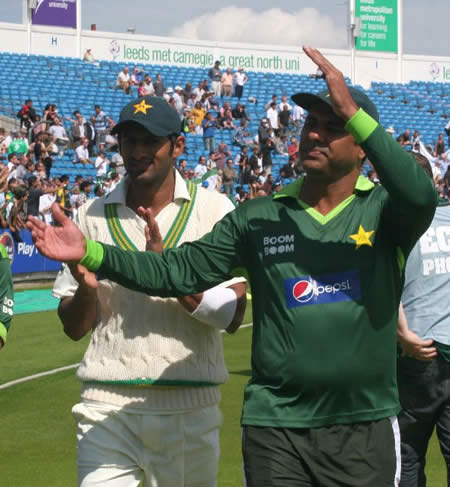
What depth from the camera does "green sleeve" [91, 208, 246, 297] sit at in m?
3.87

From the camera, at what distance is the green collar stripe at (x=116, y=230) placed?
183 inches

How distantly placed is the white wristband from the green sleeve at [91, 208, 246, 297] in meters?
0.30

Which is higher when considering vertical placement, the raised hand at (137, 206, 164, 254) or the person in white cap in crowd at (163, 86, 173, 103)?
the person in white cap in crowd at (163, 86, 173, 103)

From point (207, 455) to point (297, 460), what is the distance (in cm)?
89

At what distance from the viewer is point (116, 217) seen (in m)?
4.71

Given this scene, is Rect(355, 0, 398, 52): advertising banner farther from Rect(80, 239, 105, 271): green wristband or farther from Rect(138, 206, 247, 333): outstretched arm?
Rect(80, 239, 105, 271): green wristband

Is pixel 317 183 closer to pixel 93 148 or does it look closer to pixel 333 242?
pixel 333 242

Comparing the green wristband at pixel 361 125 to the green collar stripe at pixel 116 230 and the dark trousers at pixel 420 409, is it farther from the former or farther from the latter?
the dark trousers at pixel 420 409

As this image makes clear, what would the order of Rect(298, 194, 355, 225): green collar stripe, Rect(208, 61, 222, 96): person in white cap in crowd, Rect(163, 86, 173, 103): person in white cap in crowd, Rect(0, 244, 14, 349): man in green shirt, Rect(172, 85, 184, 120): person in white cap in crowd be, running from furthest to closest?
Rect(208, 61, 222, 96): person in white cap in crowd → Rect(163, 86, 173, 103): person in white cap in crowd → Rect(172, 85, 184, 120): person in white cap in crowd → Rect(0, 244, 14, 349): man in green shirt → Rect(298, 194, 355, 225): green collar stripe

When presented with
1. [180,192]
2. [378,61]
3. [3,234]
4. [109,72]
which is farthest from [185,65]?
[180,192]

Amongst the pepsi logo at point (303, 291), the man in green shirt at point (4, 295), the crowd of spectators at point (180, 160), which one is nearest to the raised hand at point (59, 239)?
the pepsi logo at point (303, 291)

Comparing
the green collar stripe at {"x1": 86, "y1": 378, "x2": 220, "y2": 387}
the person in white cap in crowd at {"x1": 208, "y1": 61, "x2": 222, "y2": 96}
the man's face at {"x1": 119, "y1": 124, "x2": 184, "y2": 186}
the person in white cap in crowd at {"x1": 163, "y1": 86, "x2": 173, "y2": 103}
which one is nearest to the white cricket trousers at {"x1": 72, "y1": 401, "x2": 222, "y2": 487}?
the green collar stripe at {"x1": 86, "y1": 378, "x2": 220, "y2": 387}

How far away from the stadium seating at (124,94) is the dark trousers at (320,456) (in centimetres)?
2547

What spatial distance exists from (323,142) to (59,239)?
1042 millimetres
